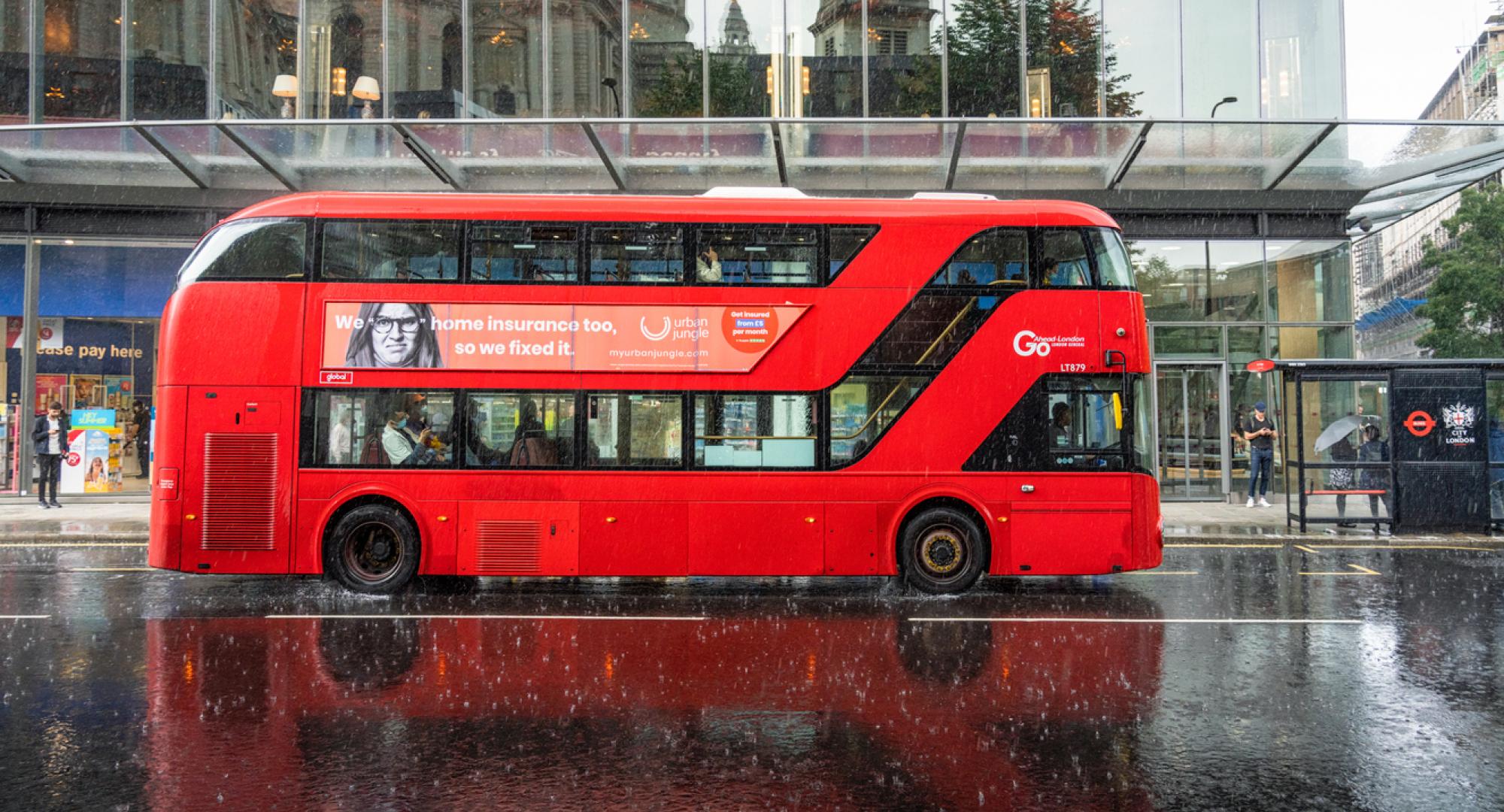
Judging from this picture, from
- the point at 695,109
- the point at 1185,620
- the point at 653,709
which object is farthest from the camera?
the point at 695,109

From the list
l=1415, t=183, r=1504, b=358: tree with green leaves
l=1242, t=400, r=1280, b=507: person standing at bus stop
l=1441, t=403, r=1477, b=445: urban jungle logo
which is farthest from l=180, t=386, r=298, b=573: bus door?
l=1415, t=183, r=1504, b=358: tree with green leaves

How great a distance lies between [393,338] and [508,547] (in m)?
2.31

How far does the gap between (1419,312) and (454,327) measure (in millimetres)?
40254

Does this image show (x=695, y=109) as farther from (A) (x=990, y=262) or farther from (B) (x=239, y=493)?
(B) (x=239, y=493)

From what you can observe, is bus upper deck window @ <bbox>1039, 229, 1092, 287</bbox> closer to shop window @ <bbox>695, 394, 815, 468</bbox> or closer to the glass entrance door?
shop window @ <bbox>695, 394, 815, 468</bbox>

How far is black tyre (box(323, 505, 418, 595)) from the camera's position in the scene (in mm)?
9586

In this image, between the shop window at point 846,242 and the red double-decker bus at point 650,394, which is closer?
the red double-decker bus at point 650,394

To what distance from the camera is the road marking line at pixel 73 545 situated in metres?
13.0

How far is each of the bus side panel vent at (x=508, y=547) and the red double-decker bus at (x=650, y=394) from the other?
0.03m

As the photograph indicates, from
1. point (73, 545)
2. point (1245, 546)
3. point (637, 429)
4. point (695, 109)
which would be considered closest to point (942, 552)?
point (637, 429)

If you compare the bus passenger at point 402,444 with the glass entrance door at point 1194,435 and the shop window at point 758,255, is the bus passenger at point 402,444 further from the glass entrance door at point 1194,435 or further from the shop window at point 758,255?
the glass entrance door at point 1194,435

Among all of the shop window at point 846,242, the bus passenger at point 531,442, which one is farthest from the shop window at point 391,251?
the shop window at point 846,242

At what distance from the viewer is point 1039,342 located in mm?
9570

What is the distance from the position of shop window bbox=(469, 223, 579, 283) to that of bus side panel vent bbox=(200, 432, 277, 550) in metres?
2.70
